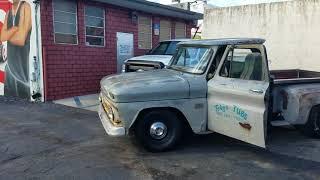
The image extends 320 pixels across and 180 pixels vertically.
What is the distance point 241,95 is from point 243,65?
2.07ft

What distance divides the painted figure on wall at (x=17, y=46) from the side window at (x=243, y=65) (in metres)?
7.68

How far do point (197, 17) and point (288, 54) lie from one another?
4544 mm

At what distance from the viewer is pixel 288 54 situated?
Result: 1628 cm

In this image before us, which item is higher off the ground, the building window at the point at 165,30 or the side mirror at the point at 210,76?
the building window at the point at 165,30

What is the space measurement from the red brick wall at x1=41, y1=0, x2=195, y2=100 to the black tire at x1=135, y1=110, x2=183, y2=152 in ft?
21.5

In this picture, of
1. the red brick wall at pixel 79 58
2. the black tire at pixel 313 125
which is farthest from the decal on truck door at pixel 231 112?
the red brick wall at pixel 79 58

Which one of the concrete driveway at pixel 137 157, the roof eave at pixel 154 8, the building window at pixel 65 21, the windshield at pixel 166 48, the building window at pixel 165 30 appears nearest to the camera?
the concrete driveway at pixel 137 157

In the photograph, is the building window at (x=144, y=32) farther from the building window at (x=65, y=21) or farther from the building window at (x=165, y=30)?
the building window at (x=65, y=21)

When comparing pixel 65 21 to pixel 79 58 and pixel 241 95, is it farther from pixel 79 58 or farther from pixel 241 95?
pixel 241 95

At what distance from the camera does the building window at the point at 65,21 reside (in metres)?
12.5

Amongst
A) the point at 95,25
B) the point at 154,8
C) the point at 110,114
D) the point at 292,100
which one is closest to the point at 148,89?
the point at 110,114

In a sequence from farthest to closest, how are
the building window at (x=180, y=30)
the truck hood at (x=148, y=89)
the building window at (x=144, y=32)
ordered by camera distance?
1. the building window at (x=180, y=30)
2. the building window at (x=144, y=32)
3. the truck hood at (x=148, y=89)

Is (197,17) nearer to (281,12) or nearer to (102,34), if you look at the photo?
(281,12)

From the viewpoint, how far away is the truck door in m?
5.76
